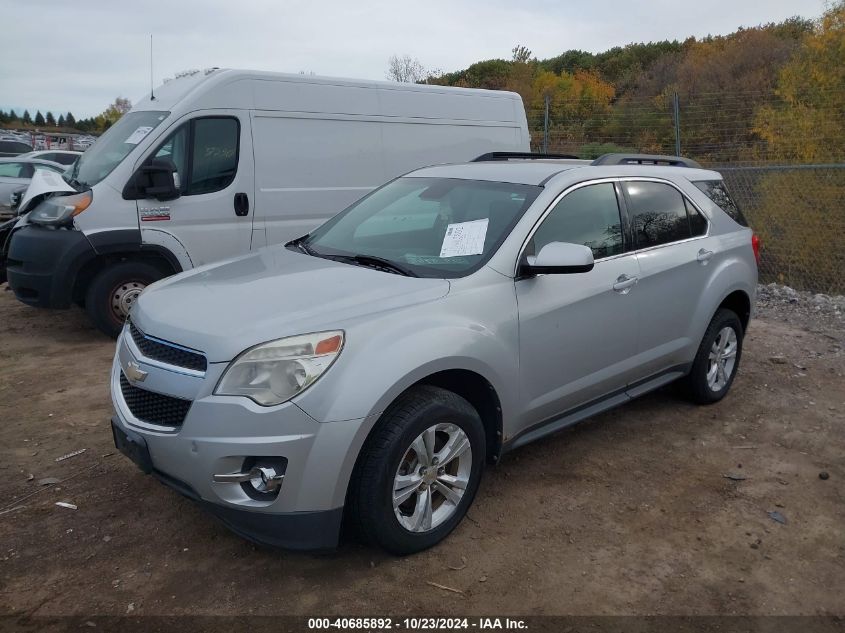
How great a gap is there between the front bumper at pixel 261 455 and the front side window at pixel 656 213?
2.38 m

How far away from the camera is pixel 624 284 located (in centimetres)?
404

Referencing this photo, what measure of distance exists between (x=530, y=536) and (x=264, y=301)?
5.42 ft

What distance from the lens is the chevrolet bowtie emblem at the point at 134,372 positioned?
305 centimetres

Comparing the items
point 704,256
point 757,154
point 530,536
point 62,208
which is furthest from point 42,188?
point 757,154

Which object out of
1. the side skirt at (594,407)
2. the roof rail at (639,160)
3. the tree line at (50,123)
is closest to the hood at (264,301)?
the side skirt at (594,407)

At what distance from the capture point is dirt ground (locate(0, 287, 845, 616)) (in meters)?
2.92

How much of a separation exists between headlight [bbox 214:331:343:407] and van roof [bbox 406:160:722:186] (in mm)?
1765

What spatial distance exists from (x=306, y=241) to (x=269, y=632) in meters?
2.37

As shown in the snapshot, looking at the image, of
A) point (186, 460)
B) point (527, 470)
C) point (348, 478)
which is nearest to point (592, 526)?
point (527, 470)

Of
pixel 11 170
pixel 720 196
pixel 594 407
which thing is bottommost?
pixel 594 407

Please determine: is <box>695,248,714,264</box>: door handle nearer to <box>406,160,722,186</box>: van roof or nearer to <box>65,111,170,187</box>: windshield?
<box>406,160,722,186</box>: van roof

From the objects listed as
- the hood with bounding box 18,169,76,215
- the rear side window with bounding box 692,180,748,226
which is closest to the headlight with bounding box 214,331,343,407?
the rear side window with bounding box 692,180,748,226

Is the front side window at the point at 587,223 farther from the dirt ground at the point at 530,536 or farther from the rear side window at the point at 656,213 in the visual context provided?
the dirt ground at the point at 530,536

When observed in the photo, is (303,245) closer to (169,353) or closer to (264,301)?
(264,301)
